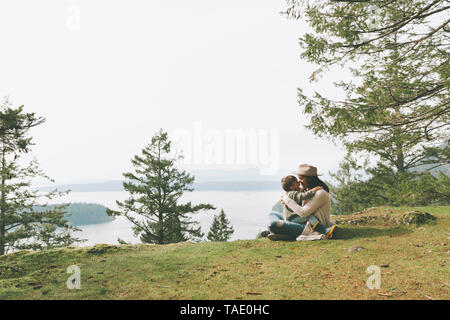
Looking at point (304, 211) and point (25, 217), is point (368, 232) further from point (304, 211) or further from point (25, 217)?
point (25, 217)

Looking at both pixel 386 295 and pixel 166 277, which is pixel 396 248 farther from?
pixel 166 277

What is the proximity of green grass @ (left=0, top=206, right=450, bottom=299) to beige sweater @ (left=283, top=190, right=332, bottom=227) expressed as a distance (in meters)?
0.64

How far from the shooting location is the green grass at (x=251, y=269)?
394cm

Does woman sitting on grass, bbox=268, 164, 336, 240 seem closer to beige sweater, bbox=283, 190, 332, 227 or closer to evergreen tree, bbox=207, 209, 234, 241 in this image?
beige sweater, bbox=283, 190, 332, 227

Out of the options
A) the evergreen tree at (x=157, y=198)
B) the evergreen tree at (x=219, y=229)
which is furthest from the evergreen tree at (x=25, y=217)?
the evergreen tree at (x=219, y=229)

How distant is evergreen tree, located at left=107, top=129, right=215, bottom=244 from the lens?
21.1 m

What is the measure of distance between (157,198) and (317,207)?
16756 mm

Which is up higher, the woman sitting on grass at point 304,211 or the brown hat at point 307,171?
the brown hat at point 307,171

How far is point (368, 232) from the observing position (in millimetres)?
7188

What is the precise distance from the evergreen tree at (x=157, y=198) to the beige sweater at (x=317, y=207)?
15560 mm

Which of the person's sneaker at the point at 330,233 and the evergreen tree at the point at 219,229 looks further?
the evergreen tree at the point at 219,229

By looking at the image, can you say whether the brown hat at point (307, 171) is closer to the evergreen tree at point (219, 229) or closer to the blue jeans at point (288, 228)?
the blue jeans at point (288, 228)

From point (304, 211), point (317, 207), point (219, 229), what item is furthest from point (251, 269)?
point (219, 229)
